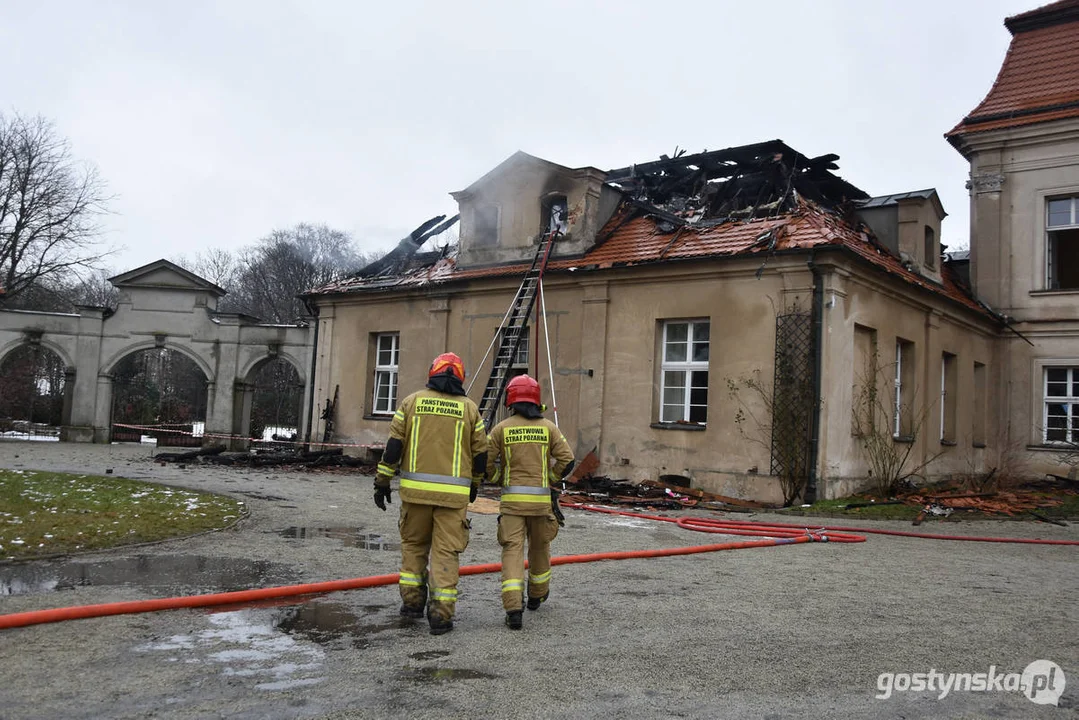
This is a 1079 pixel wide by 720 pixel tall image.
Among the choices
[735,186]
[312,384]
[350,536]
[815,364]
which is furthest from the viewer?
[312,384]

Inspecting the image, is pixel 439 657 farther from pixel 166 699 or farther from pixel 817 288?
pixel 817 288

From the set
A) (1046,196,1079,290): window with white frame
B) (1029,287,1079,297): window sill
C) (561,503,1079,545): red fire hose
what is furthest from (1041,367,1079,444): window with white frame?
(561,503,1079,545): red fire hose

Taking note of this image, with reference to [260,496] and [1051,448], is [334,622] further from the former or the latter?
[1051,448]

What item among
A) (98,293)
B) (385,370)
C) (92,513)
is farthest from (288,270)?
(92,513)

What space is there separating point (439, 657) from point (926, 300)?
15.0 m

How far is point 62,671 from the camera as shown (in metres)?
4.23

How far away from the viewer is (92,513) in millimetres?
9445

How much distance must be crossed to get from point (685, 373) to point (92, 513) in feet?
31.9

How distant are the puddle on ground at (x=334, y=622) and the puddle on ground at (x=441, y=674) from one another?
61 centimetres

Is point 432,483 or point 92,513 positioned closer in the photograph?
point 432,483

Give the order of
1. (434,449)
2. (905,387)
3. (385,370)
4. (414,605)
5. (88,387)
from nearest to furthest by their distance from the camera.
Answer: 1. (414,605)
2. (434,449)
3. (905,387)
4. (385,370)
5. (88,387)

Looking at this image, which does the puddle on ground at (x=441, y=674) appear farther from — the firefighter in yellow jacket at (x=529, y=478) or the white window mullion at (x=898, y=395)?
the white window mullion at (x=898, y=395)

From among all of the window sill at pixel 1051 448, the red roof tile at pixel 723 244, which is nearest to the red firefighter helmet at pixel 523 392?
the red roof tile at pixel 723 244

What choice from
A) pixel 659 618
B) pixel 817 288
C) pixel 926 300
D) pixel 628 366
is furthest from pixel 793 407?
pixel 659 618
